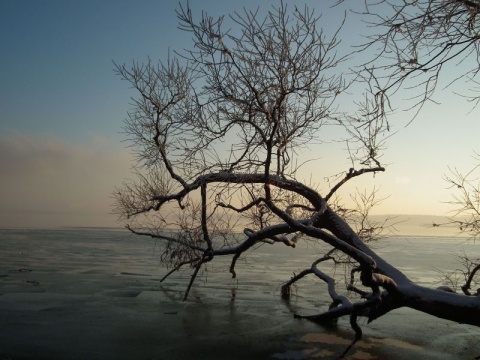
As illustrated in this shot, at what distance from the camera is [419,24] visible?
4.55 meters

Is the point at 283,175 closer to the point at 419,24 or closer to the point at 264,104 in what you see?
the point at 264,104

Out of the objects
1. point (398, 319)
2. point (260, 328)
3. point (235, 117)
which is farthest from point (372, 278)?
point (398, 319)

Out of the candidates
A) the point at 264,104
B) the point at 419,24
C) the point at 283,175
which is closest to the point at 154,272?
the point at 283,175

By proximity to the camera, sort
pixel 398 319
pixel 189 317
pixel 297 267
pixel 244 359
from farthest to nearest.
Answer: pixel 297 267, pixel 398 319, pixel 189 317, pixel 244 359

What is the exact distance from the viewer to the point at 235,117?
25.5 ft

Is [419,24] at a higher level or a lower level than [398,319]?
higher

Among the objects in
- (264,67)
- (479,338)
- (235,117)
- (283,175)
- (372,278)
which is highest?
(264,67)

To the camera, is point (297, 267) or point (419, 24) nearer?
point (419, 24)

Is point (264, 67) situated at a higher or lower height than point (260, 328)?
higher

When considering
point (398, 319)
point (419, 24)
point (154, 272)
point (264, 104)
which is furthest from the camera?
point (154, 272)

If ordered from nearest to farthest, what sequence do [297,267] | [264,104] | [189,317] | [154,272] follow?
[264,104], [189,317], [154,272], [297,267]

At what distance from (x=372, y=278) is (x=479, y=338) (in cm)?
370

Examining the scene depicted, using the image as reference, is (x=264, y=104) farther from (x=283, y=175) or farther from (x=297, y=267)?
(x=297, y=267)

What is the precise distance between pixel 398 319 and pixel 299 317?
2528 millimetres
